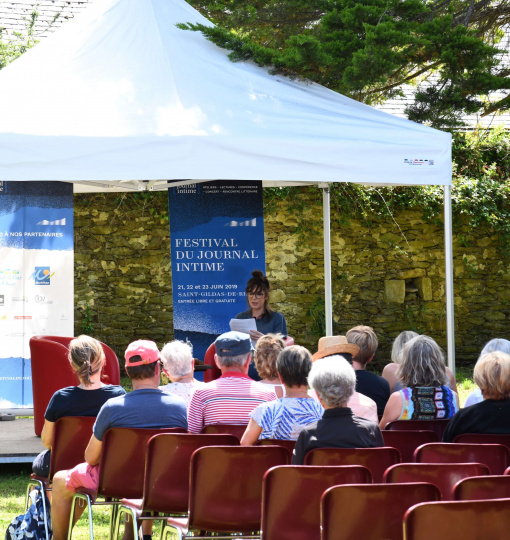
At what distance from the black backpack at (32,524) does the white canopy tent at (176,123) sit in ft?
7.48

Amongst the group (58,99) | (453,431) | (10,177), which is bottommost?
(453,431)

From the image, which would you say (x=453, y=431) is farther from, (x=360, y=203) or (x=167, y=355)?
(x=360, y=203)

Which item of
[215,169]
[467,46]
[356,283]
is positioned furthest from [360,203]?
[215,169]

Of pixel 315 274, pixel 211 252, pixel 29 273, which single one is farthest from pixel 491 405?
pixel 315 274

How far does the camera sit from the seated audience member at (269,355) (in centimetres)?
427

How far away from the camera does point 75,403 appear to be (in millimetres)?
4043

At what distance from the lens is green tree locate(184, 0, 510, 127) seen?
6.52m

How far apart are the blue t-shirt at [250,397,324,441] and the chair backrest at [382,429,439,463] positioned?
399 millimetres

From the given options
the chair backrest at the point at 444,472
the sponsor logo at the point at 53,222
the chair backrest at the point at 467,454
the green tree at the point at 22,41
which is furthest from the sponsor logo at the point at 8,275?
the green tree at the point at 22,41

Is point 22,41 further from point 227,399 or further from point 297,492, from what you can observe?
point 297,492

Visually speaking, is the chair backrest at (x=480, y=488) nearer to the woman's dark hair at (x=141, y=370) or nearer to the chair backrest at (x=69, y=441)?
the woman's dark hair at (x=141, y=370)

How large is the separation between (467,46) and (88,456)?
4690mm

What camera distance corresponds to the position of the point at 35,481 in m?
4.08

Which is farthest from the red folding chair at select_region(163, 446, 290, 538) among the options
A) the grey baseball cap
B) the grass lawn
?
the grass lawn
